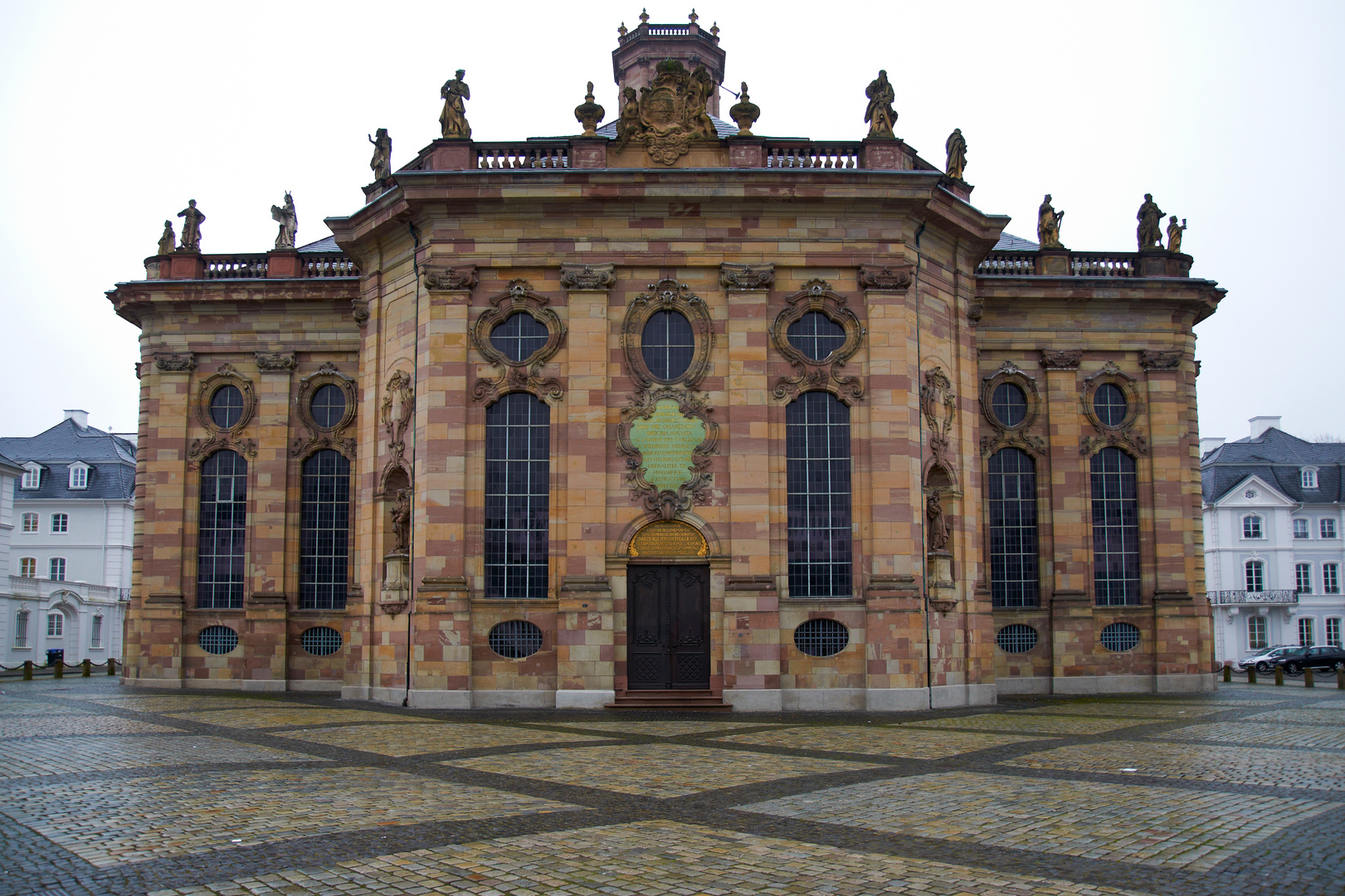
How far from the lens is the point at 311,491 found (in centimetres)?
3450

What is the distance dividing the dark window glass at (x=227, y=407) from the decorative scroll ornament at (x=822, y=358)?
17191 millimetres

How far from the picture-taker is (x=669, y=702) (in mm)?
25672

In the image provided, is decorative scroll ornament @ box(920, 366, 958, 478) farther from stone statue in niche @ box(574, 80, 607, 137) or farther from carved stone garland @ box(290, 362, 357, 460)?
carved stone garland @ box(290, 362, 357, 460)

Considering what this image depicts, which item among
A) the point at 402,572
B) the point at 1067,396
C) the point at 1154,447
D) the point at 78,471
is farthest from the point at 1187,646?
the point at 78,471

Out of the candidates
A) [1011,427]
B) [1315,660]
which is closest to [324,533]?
[1011,427]

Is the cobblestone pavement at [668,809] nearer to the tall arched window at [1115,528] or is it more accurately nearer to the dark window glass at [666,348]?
the dark window glass at [666,348]

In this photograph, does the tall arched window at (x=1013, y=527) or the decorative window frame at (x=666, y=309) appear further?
the tall arched window at (x=1013, y=527)

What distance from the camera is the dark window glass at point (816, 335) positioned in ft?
90.9

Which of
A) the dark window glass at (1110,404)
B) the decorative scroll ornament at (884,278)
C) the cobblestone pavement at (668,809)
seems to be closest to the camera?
the cobblestone pavement at (668,809)

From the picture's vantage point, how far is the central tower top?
43594 mm

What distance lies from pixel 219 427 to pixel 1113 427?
87.7ft

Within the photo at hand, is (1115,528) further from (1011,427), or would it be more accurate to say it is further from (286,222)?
(286,222)

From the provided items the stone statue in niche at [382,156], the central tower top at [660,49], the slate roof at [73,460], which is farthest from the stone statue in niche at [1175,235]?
the slate roof at [73,460]

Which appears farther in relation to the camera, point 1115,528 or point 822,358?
point 1115,528
